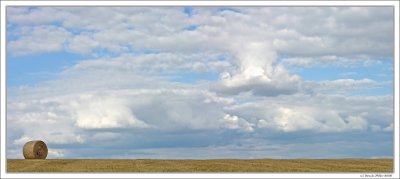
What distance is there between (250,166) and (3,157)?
1222cm

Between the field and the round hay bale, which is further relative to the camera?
the round hay bale

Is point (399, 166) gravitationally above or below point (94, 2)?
below

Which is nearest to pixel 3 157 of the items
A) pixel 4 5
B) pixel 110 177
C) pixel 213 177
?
pixel 110 177

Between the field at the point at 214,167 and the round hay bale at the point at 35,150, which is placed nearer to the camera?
the field at the point at 214,167

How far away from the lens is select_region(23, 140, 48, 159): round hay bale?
34.9m

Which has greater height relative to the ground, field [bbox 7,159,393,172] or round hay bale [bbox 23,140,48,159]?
round hay bale [bbox 23,140,48,159]

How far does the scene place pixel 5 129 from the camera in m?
19.0

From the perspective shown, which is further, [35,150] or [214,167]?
[35,150]

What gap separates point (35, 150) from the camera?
3512 centimetres

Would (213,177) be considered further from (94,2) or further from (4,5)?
(4,5)

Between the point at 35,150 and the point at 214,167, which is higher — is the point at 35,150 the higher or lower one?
the higher one

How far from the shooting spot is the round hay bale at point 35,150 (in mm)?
34906

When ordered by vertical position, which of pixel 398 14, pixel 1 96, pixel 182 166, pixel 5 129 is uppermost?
pixel 398 14

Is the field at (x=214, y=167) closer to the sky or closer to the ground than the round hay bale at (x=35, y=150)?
closer to the ground
